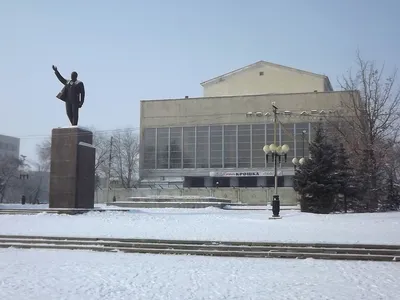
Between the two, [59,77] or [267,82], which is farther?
[267,82]

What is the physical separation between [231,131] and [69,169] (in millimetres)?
47424

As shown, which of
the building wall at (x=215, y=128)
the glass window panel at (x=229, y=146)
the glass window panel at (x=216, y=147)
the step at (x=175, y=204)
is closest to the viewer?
the step at (x=175, y=204)

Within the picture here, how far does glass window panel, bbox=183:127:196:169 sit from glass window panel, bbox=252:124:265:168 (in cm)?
966

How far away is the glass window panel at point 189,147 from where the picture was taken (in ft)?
238

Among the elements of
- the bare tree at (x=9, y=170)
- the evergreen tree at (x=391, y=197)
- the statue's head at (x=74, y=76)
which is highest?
the statue's head at (x=74, y=76)

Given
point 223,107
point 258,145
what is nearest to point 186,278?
point 258,145

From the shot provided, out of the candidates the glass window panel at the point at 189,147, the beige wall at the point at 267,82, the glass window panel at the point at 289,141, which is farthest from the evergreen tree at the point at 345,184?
the beige wall at the point at 267,82

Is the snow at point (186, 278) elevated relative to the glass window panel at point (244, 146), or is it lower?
lower

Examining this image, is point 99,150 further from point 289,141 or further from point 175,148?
point 289,141

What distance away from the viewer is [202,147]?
7269cm

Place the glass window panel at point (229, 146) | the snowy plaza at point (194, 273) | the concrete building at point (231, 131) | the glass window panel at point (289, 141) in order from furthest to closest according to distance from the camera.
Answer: the glass window panel at point (229, 146) < the concrete building at point (231, 131) < the glass window panel at point (289, 141) < the snowy plaza at point (194, 273)

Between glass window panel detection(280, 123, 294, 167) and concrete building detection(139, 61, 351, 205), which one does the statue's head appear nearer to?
Result: concrete building detection(139, 61, 351, 205)

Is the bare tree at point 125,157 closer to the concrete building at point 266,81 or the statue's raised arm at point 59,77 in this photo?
the concrete building at point 266,81

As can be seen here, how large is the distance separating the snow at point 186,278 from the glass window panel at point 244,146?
186 feet
